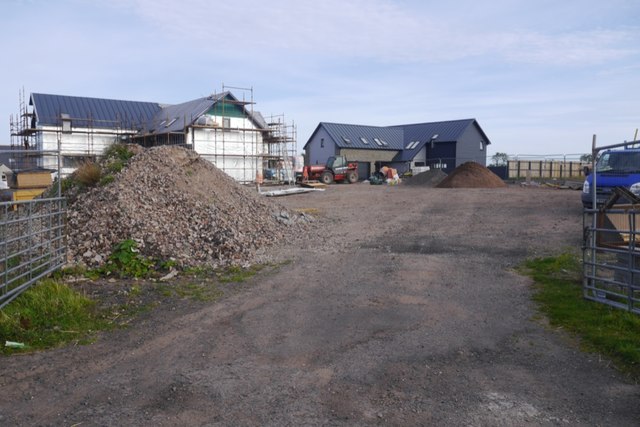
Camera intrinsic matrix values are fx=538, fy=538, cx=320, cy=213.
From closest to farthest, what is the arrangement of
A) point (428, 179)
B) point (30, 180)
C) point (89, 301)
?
point (89, 301)
point (30, 180)
point (428, 179)

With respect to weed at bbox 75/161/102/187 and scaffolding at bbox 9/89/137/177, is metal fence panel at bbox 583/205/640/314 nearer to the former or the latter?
weed at bbox 75/161/102/187

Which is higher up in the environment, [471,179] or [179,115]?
[179,115]

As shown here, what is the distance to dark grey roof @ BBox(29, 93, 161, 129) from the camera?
41344 mm

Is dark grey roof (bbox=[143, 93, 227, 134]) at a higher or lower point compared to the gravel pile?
higher

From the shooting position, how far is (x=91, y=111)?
43656mm

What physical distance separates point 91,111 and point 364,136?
25.9m

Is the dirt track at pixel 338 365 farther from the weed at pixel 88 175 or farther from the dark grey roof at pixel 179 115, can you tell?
the dark grey roof at pixel 179 115

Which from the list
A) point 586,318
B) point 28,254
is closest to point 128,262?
point 28,254

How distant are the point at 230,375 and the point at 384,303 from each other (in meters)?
3.20

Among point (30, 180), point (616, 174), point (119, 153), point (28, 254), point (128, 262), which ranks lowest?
point (128, 262)

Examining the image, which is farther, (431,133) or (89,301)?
(431,133)

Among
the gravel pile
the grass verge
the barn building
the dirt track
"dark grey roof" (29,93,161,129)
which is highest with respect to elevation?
"dark grey roof" (29,93,161,129)

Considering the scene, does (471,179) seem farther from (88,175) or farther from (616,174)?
(88,175)

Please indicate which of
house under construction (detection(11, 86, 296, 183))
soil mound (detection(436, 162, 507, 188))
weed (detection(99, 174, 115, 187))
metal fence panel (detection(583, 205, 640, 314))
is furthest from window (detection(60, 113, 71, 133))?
metal fence panel (detection(583, 205, 640, 314))
